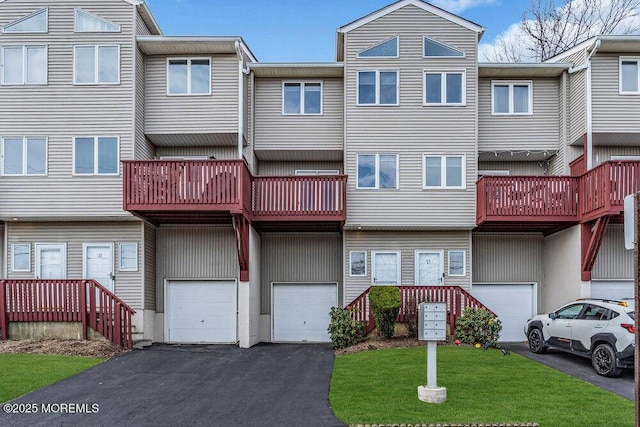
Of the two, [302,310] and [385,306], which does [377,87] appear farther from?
[302,310]

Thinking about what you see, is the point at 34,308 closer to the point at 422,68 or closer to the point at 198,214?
the point at 198,214

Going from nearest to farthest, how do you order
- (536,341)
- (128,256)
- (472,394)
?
(472,394) < (536,341) < (128,256)

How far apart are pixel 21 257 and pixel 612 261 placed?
18.7m

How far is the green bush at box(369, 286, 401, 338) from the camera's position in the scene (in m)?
14.4

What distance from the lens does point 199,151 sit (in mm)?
17969

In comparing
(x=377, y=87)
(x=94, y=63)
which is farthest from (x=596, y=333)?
(x=94, y=63)

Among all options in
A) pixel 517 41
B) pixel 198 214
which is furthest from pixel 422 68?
pixel 517 41

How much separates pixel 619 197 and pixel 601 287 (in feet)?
12.4

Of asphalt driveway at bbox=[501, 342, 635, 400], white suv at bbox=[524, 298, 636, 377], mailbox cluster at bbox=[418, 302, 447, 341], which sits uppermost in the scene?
mailbox cluster at bbox=[418, 302, 447, 341]

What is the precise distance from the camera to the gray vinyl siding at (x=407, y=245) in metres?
17.0

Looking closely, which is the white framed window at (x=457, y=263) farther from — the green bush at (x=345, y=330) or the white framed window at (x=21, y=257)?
the white framed window at (x=21, y=257)

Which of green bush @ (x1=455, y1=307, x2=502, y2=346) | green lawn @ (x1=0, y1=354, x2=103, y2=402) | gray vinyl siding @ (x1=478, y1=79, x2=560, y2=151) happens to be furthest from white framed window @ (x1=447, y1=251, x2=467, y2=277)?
green lawn @ (x1=0, y1=354, x2=103, y2=402)

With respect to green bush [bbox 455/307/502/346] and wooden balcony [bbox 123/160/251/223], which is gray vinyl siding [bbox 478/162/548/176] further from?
wooden balcony [bbox 123/160/251/223]

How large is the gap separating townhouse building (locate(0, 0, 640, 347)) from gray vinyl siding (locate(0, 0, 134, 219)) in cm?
4
